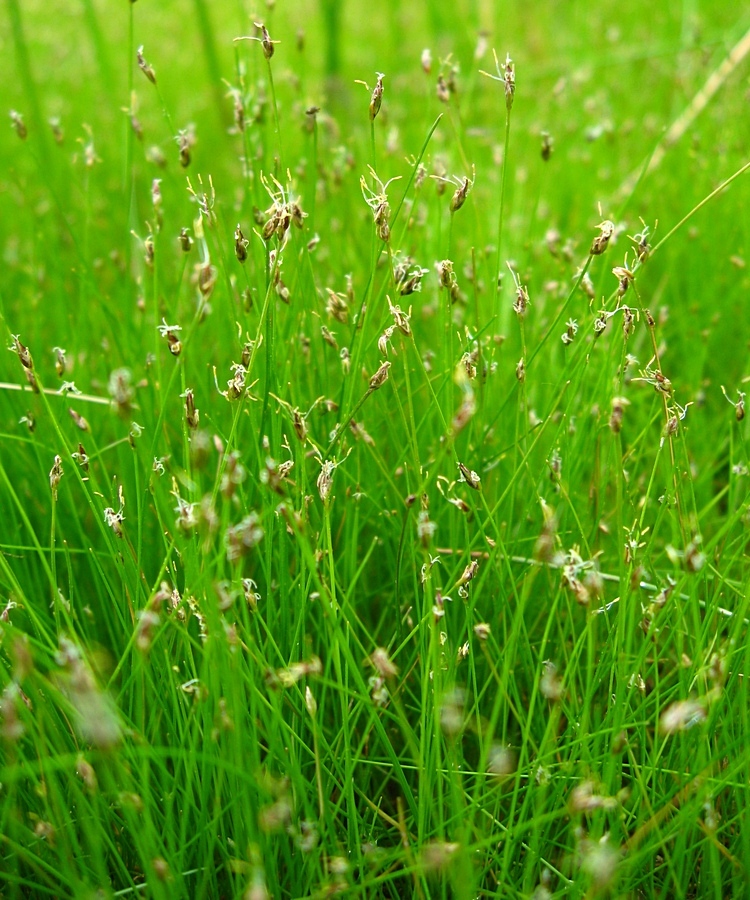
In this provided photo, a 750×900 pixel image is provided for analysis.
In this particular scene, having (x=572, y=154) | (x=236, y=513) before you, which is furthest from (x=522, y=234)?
(x=236, y=513)

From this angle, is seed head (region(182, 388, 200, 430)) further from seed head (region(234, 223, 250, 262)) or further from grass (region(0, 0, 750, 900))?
seed head (region(234, 223, 250, 262))

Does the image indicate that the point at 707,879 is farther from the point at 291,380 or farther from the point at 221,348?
the point at 221,348

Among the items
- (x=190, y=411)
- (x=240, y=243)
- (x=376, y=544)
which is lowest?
(x=376, y=544)

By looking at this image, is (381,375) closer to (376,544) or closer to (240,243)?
(240,243)

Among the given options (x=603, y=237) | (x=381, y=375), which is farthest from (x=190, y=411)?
(x=603, y=237)

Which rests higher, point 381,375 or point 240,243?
point 240,243

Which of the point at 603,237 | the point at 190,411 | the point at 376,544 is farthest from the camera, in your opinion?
the point at 376,544

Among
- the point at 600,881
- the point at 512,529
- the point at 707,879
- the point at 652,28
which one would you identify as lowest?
the point at 707,879

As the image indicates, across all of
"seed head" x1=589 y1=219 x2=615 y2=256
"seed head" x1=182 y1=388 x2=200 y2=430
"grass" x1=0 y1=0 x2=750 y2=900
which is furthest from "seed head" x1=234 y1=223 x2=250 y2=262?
"seed head" x1=589 y1=219 x2=615 y2=256
